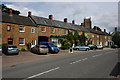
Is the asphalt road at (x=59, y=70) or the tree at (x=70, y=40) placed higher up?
the tree at (x=70, y=40)

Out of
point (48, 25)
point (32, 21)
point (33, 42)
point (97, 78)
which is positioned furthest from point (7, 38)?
point (97, 78)

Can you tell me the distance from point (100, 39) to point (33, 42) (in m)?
44.4

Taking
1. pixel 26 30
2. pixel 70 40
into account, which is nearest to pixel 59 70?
pixel 26 30

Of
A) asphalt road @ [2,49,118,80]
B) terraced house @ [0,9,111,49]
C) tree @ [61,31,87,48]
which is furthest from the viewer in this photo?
tree @ [61,31,87,48]

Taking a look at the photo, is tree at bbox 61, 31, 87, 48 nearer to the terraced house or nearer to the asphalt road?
the terraced house

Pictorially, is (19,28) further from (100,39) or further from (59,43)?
(100,39)

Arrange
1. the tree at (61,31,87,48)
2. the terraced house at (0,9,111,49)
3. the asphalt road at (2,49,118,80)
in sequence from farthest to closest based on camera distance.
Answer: the tree at (61,31,87,48)
the terraced house at (0,9,111,49)
the asphalt road at (2,49,118,80)

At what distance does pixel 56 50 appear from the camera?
2748 cm

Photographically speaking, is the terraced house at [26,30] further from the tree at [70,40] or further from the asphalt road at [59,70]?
the asphalt road at [59,70]

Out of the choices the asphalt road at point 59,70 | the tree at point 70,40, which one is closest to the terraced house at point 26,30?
the tree at point 70,40

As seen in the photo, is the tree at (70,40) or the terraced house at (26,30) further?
the tree at (70,40)

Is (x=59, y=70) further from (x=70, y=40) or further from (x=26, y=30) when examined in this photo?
(x=70, y=40)

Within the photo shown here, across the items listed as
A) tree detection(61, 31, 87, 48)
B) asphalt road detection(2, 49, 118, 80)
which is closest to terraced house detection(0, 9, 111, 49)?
tree detection(61, 31, 87, 48)

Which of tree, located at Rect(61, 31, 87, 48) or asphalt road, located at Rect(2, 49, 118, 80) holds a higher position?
tree, located at Rect(61, 31, 87, 48)
